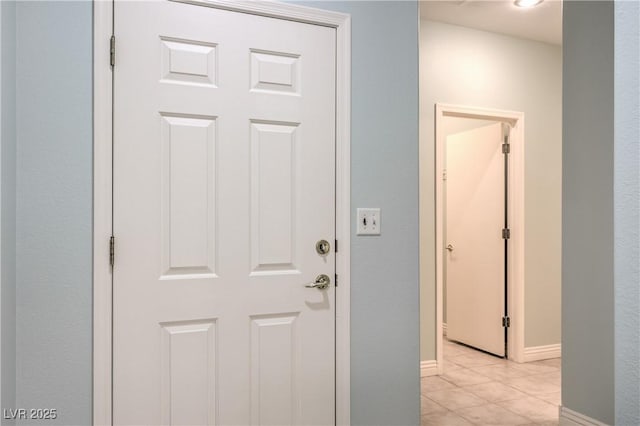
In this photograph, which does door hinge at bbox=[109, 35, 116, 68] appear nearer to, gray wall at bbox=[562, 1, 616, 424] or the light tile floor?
gray wall at bbox=[562, 1, 616, 424]

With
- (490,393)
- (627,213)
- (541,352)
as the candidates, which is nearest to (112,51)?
(627,213)

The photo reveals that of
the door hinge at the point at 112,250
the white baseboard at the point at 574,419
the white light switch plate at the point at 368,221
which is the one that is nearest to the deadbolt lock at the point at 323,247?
the white light switch plate at the point at 368,221

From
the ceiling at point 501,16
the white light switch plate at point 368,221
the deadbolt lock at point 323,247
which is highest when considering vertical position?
the ceiling at point 501,16

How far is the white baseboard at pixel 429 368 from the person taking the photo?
355 cm

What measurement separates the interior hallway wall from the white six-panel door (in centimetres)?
185

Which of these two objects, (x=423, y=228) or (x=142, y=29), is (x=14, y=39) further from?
(x=423, y=228)

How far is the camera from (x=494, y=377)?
3506 millimetres

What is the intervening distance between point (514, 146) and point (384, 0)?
2.38 m

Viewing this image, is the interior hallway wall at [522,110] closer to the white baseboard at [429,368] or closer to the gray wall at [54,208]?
the white baseboard at [429,368]

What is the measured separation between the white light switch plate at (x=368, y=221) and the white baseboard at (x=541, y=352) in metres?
2.66

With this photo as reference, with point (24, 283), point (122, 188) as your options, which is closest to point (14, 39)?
point (122, 188)

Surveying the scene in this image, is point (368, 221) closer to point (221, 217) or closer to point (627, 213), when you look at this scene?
point (221, 217)

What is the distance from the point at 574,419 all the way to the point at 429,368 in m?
1.17

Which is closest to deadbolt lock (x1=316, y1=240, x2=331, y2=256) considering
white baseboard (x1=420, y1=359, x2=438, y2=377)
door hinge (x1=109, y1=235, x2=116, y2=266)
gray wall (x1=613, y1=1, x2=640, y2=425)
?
door hinge (x1=109, y1=235, x2=116, y2=266)
